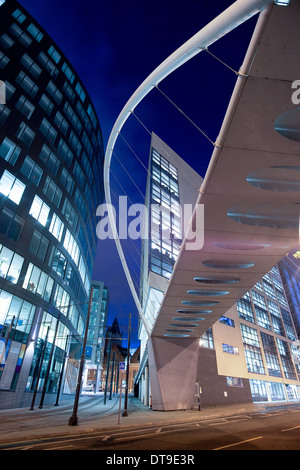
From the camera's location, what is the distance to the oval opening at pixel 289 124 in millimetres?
8070

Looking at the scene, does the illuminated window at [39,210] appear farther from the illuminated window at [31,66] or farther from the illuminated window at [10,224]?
the illuminated window at [31,66]

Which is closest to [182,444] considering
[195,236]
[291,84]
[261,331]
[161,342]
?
[195,236]

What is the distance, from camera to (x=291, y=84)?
7262 millimetres

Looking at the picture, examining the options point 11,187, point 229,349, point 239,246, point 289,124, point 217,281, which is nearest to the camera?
point 289,124

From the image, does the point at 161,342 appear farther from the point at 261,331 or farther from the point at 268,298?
the point at 268,298

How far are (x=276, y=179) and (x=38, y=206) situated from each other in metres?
31.8

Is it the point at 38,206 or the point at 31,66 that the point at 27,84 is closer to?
the point at 31,66

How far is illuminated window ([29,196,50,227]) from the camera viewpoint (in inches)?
1364

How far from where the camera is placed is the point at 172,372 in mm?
27281

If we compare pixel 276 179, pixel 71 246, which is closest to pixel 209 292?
pixel 276 179

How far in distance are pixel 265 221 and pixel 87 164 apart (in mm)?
48485
